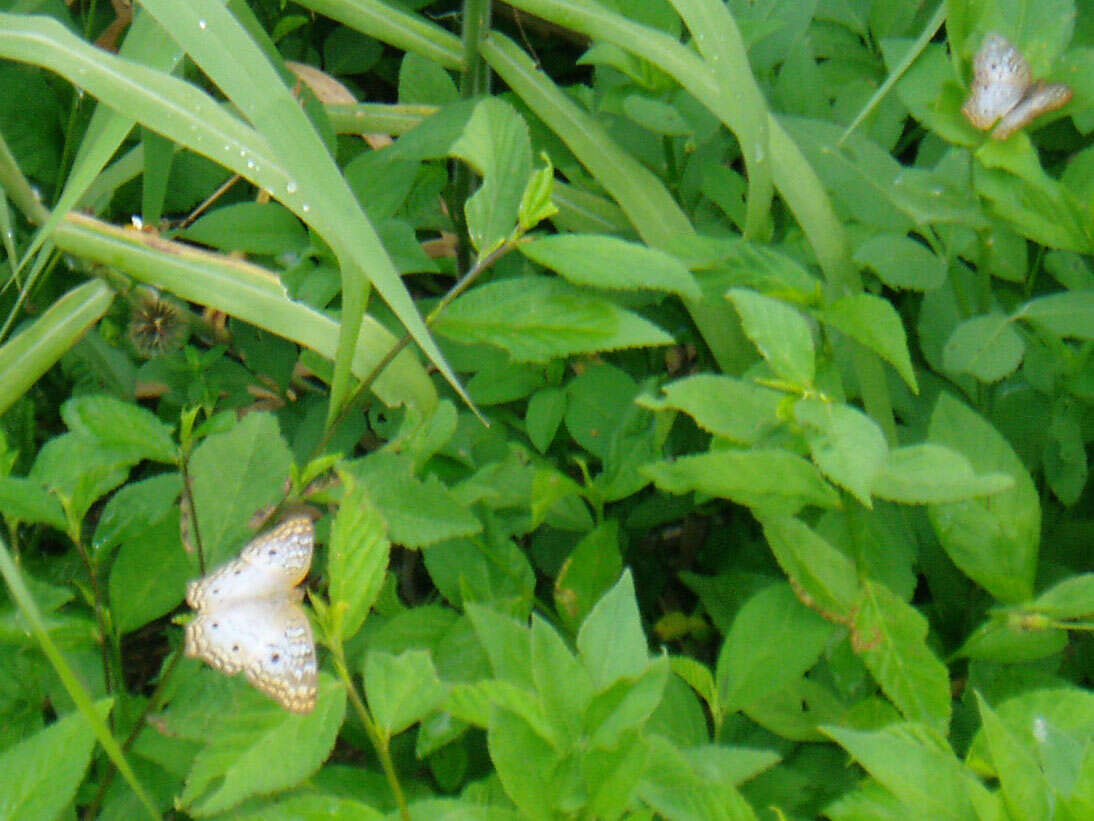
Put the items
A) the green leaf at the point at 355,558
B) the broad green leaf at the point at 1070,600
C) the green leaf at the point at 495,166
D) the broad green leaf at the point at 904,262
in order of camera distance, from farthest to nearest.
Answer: the broad green leaf at the point at 904,262
the green leaf at the point at 495,166
the broad green leaf at the point at 1070,600
the green leaf at the point at 355,558

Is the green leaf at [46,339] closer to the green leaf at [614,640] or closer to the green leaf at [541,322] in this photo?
the green leaf at [541,322]

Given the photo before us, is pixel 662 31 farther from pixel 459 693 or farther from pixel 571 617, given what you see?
pixel 459 693

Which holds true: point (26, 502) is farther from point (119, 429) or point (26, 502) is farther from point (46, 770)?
point (46, 770)

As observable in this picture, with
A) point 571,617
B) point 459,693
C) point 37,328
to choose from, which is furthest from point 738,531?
point 37,328

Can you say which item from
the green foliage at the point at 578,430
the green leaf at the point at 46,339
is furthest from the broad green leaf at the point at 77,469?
the green leaf at the point at 46,339

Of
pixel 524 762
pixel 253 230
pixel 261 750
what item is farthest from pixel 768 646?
pixel 253 230

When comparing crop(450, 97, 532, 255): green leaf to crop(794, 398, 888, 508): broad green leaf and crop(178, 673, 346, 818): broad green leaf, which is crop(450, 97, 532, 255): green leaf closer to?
crop(794, 398, 888, 508): broad green leaf
